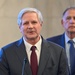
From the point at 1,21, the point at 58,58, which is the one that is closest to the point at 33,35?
the point at 58,58

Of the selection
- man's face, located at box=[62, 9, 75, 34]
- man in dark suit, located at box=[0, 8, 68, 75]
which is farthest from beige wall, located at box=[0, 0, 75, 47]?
man in dark suit, located at box=[0, 8, 68, 75]

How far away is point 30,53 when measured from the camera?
2.03 m

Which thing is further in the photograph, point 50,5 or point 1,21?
point 50,5

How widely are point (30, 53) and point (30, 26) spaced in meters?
0.23

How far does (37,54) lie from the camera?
6.69 ft

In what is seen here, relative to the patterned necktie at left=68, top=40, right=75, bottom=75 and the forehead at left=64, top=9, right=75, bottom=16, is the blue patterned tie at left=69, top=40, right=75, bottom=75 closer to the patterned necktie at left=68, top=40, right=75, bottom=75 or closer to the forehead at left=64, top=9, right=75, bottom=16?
the patterned necktie at left=68, top=40, right=75, bottom=75

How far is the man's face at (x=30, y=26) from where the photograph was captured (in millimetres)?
2031

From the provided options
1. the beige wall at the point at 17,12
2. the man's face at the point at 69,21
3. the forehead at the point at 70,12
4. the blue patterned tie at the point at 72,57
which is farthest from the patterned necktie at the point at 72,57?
the beige wall at the point at 17,12

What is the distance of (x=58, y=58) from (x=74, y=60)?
43 centimetres

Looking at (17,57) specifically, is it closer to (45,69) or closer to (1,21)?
(45,69)

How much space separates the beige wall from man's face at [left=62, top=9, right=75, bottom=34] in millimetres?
899

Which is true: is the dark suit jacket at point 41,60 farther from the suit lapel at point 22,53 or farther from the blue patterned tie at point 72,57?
the blue patterned tie at point 72,57

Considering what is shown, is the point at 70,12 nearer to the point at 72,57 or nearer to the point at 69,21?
the point at 69,21

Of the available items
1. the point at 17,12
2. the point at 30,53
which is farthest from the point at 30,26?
the point at 17,12
